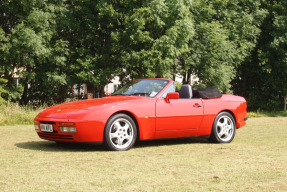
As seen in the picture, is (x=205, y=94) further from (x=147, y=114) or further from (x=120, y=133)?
(x=120, y=133)

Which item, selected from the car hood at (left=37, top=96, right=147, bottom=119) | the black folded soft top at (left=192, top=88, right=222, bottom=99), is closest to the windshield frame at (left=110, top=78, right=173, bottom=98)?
the car hood at (left=37, top=96, right=147, bottom=119)

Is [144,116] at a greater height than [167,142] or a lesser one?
greater

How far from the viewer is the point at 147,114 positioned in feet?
27.3

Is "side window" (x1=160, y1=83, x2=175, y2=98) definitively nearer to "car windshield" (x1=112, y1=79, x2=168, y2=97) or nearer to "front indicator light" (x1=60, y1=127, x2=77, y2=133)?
"car windshield" (x1=112, y1=79, x2=168, y2=97)

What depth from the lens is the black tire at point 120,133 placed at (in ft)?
25.7

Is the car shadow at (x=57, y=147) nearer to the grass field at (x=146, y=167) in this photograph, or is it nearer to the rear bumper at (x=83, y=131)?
the grass field at (x=146, y=167)

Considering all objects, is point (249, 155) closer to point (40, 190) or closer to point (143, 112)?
point (143, 112)

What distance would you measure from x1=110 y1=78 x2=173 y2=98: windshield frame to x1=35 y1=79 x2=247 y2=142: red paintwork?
84 mm

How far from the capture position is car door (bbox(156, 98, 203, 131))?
8.58 m

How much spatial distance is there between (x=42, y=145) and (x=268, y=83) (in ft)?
88.3

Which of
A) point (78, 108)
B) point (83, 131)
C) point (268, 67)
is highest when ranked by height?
point (268, 67)

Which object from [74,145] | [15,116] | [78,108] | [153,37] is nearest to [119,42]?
[153,37]

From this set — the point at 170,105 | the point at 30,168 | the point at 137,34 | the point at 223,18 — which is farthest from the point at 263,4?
the point at 30,168

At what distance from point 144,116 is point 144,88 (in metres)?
0.92
